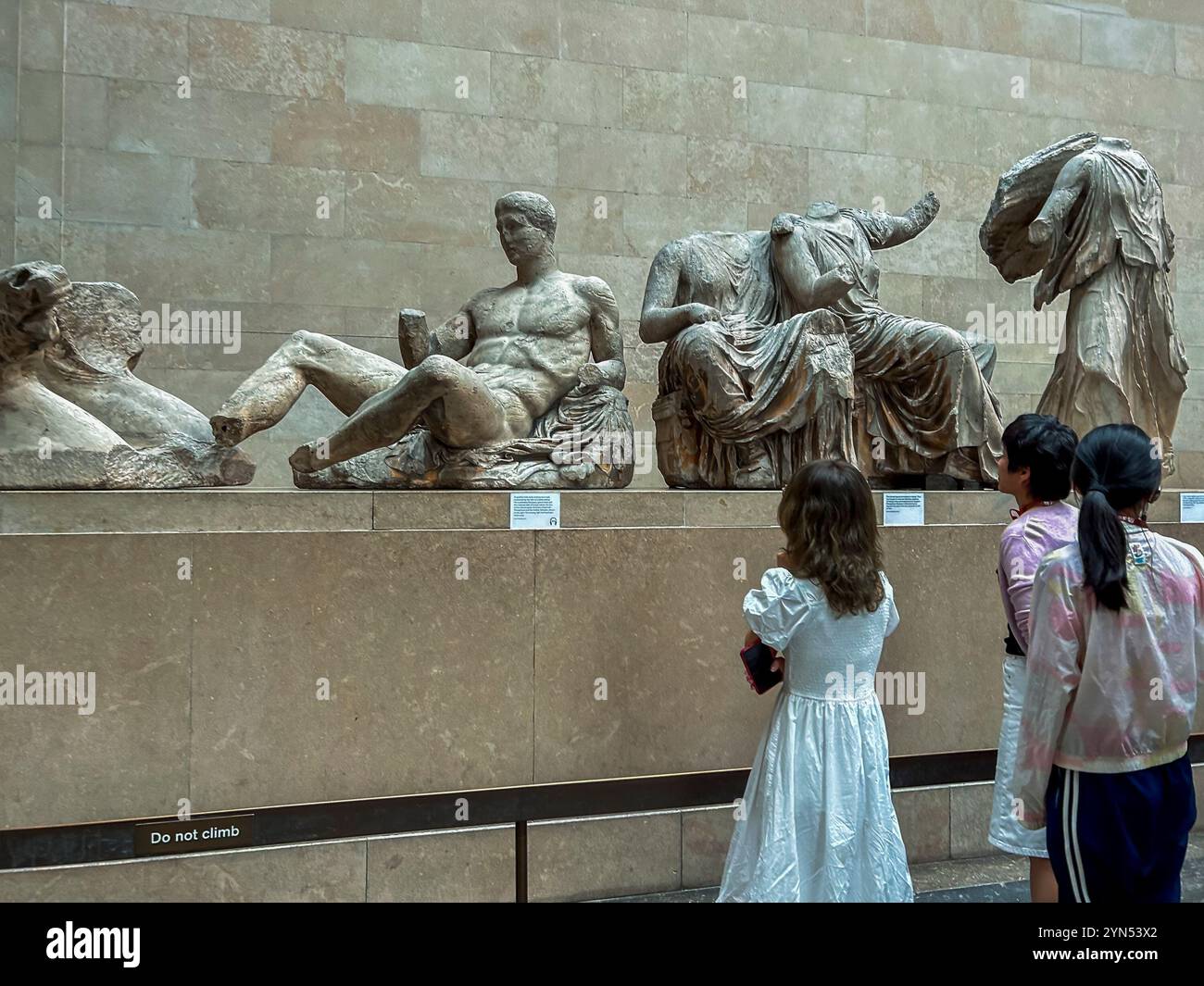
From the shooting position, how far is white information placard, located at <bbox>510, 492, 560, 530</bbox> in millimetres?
5250

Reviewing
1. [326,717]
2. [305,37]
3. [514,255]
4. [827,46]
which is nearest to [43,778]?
[326,717]

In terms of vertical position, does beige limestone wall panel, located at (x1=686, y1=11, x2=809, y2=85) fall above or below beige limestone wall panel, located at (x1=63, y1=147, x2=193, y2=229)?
above

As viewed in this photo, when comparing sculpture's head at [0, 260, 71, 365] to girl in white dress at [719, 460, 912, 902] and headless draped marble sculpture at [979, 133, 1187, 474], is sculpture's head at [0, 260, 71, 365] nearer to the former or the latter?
girl in white dress at [719, 460, 912, 902]

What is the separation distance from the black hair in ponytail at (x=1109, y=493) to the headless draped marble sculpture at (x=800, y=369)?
2987mm

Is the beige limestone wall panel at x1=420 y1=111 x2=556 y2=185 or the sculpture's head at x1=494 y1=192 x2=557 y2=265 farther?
the beige limestone wall panel at x1=420 y1=111 x2=556 y2=185

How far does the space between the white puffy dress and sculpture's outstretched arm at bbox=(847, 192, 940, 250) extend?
3.49 meters

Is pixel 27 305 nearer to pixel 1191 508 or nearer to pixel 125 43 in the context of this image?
pixel 125 43

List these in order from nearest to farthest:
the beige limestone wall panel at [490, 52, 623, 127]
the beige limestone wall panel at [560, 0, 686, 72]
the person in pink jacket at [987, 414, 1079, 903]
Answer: the person in pink jacket at [987, 414, 1079, 903] → the beige limestone wall panel at [490, 52, 623, 127] → the beige limestone wall panel at [560, 0, 686, 72]

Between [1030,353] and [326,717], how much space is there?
8798mm

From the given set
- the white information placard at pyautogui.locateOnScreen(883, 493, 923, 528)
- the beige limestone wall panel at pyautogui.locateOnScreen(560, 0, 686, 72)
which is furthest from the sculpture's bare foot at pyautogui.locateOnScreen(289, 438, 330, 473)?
the beige limestone wall panel at pyautogui.locateOnScreen(560, 0, 686, 72)

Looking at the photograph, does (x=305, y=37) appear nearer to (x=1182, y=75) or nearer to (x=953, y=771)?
(x=953, y=771)

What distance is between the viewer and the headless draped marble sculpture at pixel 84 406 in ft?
16.1

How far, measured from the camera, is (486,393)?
5531 mm

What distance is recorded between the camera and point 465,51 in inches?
385
